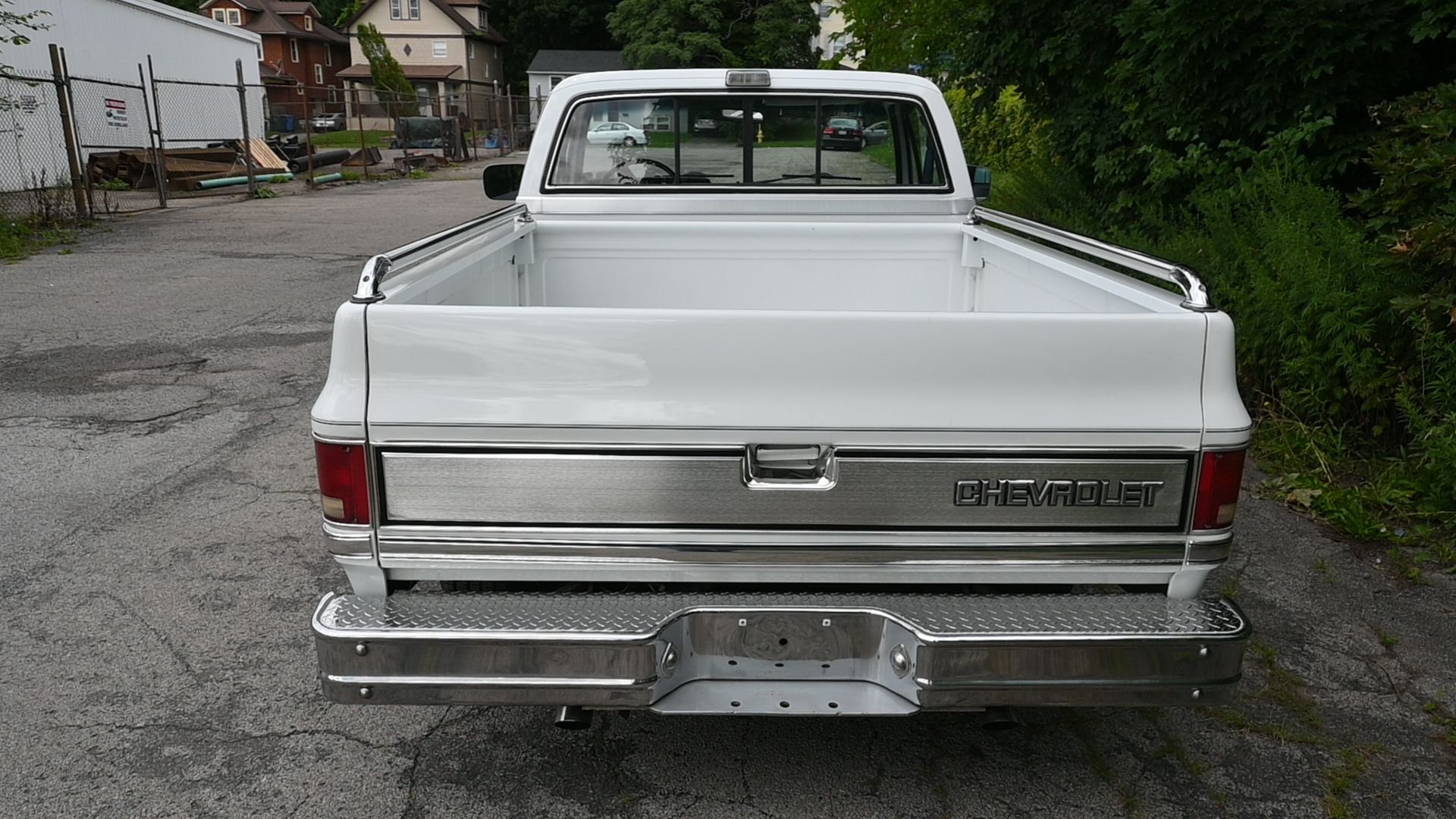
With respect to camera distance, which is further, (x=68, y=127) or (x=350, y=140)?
(x=350, y=140)

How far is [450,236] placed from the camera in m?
3.44

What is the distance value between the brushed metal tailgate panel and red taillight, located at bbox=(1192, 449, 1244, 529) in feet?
0.14

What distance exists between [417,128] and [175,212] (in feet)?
59.5

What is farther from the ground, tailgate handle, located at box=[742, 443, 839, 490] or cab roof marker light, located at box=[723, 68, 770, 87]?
cab roof marker light, located at box=[723, 68, 770, 87]

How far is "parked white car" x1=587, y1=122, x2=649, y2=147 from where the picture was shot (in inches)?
199

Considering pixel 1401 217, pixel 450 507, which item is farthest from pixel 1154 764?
pixel 1401 217

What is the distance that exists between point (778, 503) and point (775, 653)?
1.14 ft

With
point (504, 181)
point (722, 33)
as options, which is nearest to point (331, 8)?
point (722, 33)

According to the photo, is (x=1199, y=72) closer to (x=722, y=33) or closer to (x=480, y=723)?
(x=480, y=723)

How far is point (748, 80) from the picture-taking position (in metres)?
4.96

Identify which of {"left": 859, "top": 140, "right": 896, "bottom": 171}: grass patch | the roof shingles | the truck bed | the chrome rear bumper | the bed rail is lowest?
the chrome rear bumper

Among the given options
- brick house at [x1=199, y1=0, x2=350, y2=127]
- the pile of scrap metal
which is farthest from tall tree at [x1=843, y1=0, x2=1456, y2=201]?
brick house at [x1=199, y1=0, x2=350, y2=127]

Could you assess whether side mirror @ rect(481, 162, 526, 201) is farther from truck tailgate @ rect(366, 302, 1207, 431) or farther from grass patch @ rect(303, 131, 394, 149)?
grass patch @ rect(303, 131, 394, 149)

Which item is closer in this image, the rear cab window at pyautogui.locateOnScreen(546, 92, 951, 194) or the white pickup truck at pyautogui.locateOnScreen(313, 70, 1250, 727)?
the white pickup truck at pyautogui.locateOnScreen(313, 70, 1250, 727)
